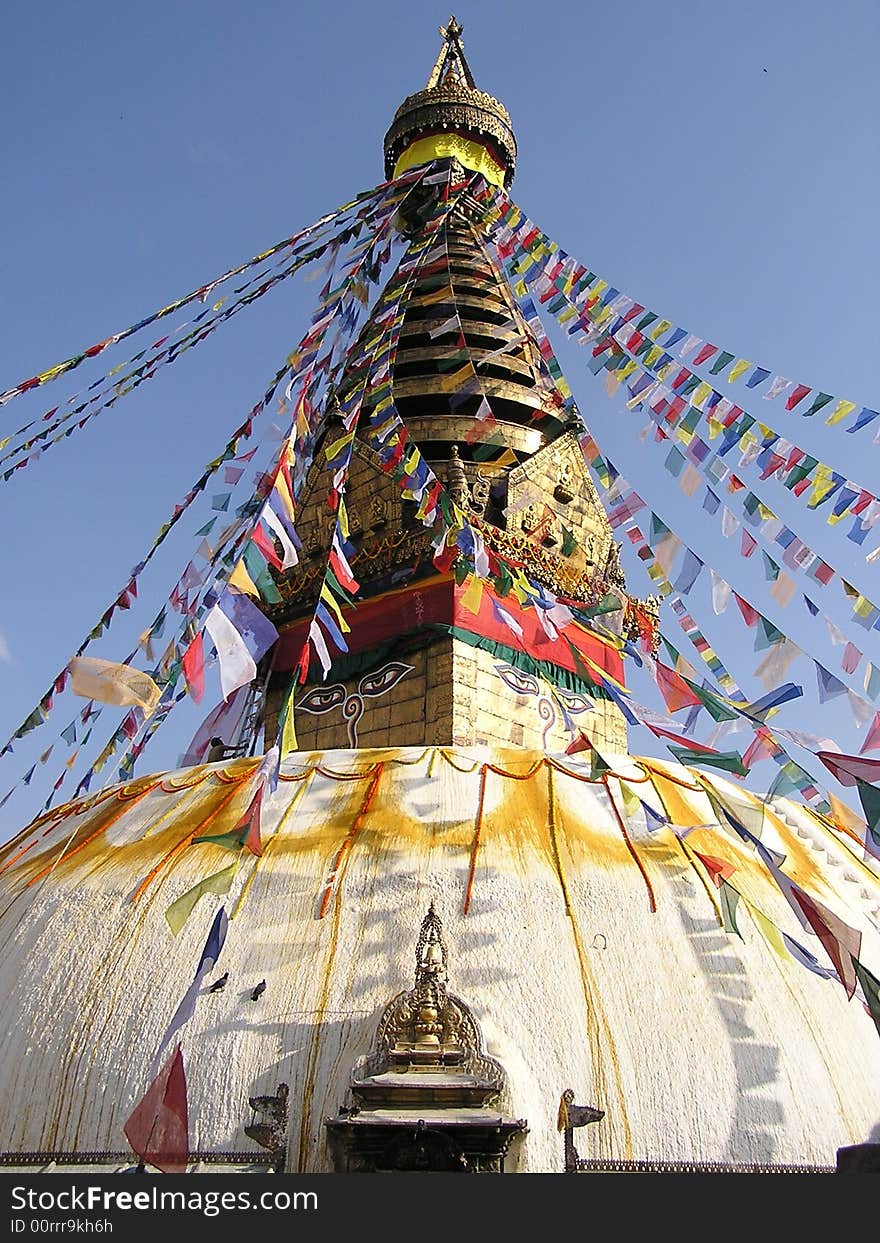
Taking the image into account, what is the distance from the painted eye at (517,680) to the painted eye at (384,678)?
74 cm

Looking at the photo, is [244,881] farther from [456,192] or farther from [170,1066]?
[456,192]

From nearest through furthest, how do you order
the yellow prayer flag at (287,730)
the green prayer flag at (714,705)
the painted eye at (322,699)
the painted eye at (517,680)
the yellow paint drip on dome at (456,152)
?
the yellow prayer flag at (287,730) < the green prayer flag at (714,705) < the painted eye at (517,680) < the painted eye at (322,699) < the yellow paint drip on dome at (456,152)

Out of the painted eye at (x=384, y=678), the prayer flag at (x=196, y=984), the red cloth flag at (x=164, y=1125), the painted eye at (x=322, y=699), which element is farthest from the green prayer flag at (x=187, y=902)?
the painted eye at (x=322, y=699)

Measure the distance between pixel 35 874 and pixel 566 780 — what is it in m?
3.14

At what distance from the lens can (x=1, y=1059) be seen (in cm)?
473

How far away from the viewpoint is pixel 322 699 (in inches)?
335

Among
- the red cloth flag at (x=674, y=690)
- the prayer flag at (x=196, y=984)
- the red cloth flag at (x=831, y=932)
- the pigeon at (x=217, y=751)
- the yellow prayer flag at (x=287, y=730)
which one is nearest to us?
the prayer flag at (x=196, y=984)

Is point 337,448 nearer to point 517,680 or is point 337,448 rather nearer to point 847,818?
point 517,680

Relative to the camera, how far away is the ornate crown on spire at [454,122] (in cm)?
1250

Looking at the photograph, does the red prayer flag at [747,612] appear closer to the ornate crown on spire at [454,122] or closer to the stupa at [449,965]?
the stupa at [449,965]

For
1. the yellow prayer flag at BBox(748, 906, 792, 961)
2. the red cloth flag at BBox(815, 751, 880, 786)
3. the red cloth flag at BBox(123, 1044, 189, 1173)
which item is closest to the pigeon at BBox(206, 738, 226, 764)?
the red cloth flag at BBox(123, 1044, 189, 1173)

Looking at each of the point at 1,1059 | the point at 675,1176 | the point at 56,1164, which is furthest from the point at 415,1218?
the point at 1,1059

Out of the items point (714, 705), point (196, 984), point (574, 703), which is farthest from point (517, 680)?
point (196, 984)

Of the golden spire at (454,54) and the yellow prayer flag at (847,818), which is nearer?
the yellow prayer flag at (847,818)
